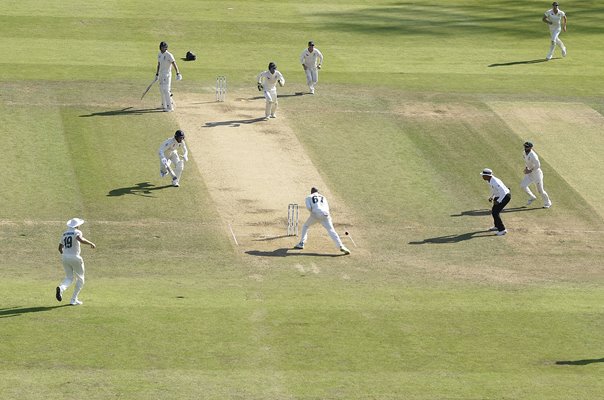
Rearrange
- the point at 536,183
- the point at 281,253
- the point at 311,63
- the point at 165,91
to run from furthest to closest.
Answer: the point at 311,63 < the point at 165,91 < the point at 536,183 < the point at 281,253

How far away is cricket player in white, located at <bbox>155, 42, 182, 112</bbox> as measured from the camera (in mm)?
42781

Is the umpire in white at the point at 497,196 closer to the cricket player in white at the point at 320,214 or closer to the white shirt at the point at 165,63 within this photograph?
the cricket player in white at the point at 320,214

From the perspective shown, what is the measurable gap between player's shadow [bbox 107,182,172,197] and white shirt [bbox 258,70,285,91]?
23.6 feet

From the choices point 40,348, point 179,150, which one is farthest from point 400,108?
point 40,348

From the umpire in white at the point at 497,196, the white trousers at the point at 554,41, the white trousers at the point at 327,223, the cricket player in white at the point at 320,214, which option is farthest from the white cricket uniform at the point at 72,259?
the white trousers at the point at 554,41

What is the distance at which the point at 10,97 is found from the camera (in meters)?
44.6

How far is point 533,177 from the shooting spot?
121 feet

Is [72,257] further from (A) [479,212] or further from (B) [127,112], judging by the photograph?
(B) [127,112]

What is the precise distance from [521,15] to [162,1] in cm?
1785

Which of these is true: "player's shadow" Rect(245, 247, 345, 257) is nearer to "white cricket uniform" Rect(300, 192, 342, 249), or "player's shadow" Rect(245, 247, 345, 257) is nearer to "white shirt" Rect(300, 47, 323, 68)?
"white cricket uniform" Rect(300, 192, 342, 249)

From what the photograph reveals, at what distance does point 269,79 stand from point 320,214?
1175cm

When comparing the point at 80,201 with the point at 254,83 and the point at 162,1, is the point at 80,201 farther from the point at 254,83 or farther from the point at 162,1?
the point at 162,1

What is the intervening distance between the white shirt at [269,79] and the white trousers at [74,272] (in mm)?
16700

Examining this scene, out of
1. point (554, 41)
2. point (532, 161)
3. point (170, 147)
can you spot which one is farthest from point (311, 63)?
point (554, 41)
